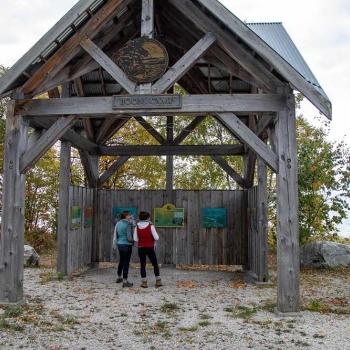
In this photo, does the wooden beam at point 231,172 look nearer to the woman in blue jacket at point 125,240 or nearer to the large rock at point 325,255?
the large rock at point 325,255

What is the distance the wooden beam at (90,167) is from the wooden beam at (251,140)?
610 cm

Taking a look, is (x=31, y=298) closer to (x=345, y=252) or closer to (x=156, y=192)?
(x=156, y=192)

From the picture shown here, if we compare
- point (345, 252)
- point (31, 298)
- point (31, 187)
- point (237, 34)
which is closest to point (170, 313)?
point (31, 298)

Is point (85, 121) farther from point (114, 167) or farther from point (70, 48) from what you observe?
point (70, 48)

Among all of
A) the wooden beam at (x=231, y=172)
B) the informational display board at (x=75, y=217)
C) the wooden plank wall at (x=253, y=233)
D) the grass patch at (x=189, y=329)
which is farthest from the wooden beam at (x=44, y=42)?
the wooden beam at (x=231, y=172)

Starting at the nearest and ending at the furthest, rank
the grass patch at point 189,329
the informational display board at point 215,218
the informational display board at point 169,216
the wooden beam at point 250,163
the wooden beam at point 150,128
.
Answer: the grass patch at point 189,329 < the wooden beam at point 250,163 < the wooden beam at point 150,128 < the informational display board at point 215,218 < the informational display board at point 169,216

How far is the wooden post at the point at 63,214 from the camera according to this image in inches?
408

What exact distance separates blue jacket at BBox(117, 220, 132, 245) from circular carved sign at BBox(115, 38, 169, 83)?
359 centimetres

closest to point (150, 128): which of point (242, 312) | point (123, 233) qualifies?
point (123, 233)

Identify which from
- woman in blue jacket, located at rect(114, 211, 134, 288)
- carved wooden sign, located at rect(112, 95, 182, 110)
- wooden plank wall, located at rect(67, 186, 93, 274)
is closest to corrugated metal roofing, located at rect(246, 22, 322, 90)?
carved wooden sign, located at rect(112, 95, 182, 110)

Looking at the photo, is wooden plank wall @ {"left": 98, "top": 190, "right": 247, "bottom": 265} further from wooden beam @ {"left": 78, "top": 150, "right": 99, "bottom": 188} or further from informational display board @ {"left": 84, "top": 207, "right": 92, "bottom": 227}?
wooden beam @ {"left": 78, "top": 150, "right": 99, "bottom": 188}

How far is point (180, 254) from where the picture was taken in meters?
12.8

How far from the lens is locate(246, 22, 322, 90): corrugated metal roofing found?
7.58m

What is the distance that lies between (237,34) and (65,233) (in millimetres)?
6226
